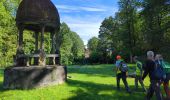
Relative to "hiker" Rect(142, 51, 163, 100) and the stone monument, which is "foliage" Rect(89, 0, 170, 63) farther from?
"hiker" Rect(142, 51, 163, 100)

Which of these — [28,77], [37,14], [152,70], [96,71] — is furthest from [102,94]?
[96,71]

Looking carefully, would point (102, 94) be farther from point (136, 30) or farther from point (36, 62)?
point (136, 30)

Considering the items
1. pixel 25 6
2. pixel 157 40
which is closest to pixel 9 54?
pixel 157 40

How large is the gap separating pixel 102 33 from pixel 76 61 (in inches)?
423

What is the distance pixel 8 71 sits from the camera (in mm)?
18375

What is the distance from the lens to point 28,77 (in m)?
18.0

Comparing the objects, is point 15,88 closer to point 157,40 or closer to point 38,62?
point 38,62

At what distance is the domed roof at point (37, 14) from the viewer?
19.3 meters

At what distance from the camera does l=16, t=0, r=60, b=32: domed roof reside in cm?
1933

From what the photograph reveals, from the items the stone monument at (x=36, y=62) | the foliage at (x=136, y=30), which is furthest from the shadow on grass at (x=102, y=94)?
the foliage at (x=136, y=30)

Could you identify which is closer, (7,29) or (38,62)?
(38,62)

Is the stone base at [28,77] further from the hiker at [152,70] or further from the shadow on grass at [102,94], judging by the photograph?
the hiker at [152,70]

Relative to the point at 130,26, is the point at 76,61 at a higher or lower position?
lower

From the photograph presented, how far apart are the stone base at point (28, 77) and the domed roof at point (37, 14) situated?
113 inches
